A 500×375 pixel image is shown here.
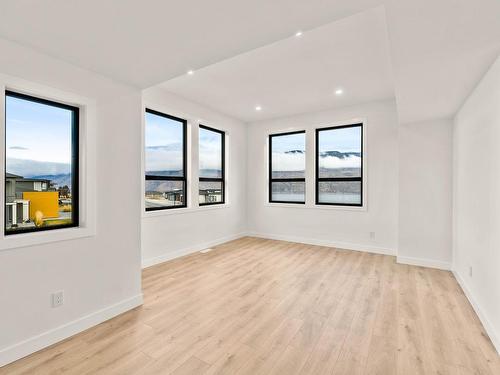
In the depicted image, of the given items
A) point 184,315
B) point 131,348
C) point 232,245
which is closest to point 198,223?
point 232,245

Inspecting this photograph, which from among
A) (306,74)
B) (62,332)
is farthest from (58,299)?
(306,74)

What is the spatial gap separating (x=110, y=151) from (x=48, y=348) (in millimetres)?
1728

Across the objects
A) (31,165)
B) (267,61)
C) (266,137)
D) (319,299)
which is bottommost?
(319,299)

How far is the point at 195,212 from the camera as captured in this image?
4.98 meters

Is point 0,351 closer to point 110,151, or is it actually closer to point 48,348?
point 48,348

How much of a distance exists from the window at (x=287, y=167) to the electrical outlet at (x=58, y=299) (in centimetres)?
462

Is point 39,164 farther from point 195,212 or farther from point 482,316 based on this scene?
point 482,316

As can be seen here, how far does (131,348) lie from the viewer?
6.70ft

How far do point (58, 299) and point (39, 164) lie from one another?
45.8 inches

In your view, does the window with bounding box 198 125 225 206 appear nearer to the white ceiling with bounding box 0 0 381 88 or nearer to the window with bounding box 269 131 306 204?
the window with bounding box 269 131 306 204

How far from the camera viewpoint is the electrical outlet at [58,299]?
212 centimetres

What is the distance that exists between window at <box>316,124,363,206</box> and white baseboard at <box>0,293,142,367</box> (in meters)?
4.11

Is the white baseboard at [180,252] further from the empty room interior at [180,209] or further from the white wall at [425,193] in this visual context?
the white wall at [425,193]

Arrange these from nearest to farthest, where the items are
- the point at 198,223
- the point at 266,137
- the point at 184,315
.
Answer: the point at 184,315, the point at 198,223, the point at 266,137
